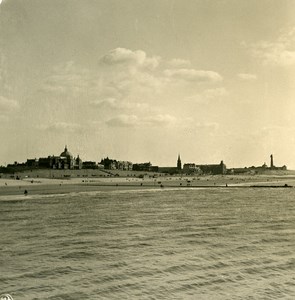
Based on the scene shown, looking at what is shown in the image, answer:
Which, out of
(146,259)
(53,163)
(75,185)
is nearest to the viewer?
(146,259)

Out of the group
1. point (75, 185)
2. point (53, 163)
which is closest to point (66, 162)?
point (53, 163)

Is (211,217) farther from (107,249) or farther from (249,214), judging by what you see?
(107,249)

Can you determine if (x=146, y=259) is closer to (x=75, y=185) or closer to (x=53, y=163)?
(x=75, y=185)

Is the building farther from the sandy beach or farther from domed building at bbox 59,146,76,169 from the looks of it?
the sandy beach

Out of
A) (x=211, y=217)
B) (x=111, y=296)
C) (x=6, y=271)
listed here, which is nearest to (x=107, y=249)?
(x=6, y=271)

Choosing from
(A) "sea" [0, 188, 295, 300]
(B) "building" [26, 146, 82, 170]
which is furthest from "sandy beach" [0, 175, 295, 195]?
(B) "building" [26, 146, 82, 170]

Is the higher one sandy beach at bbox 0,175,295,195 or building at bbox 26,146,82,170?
building at bbox 26,146,82,170

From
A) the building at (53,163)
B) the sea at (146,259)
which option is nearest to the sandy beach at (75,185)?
the sea at (146,259)

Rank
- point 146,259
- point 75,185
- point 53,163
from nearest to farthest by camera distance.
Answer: point 146,259, point 75,185, point 53,163

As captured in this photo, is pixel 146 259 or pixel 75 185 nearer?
pixel 146 259

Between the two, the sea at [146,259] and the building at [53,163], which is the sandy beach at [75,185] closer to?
the sea at [146,259]
